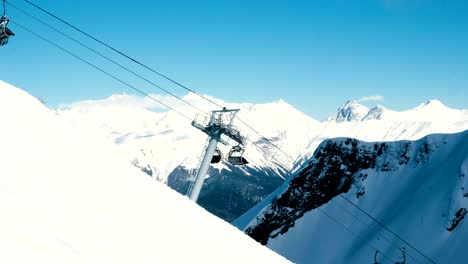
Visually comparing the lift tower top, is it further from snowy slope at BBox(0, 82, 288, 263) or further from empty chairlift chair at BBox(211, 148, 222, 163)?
snowy slope at BBox(0, 82, 288, 263)

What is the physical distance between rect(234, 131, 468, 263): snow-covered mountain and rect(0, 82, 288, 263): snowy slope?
7065cm

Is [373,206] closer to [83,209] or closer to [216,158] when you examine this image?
[216,158]

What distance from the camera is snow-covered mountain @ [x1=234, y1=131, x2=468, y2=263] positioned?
8031cm

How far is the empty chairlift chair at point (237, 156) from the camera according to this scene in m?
29.6

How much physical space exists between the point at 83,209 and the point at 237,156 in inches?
921

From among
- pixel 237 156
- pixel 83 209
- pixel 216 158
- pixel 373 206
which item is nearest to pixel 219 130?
pixel 216 158

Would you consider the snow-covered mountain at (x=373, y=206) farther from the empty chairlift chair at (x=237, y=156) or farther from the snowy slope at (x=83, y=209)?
the snowy slope at (x=83, y=209)

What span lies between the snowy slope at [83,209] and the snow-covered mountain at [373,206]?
70.6 m

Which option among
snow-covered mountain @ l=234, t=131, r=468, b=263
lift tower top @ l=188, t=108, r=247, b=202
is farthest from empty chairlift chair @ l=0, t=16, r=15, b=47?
snow-covered mountain @ l=234, t=131, r=468, b=263

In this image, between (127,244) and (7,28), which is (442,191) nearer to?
(7,28)

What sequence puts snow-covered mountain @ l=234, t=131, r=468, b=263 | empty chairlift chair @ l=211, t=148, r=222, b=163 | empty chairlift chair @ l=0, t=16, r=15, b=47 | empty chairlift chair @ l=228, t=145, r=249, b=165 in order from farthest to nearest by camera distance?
snow-covered mountain @ l=234, t=131, r=468, b=263
empty chairlift chair @ l=211, t=148, r=222, b=163
empty chairlift chair @ l=228, t=145, r=249, b=165
empty chairlift chair @ l=0, t=16, r=15, b=47

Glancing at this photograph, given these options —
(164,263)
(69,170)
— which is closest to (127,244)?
(164,263)

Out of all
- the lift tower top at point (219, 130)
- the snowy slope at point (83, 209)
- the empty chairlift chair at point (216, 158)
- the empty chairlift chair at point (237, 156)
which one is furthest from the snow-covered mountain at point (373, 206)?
the snowy slope at point (83, 209)

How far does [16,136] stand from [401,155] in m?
117
